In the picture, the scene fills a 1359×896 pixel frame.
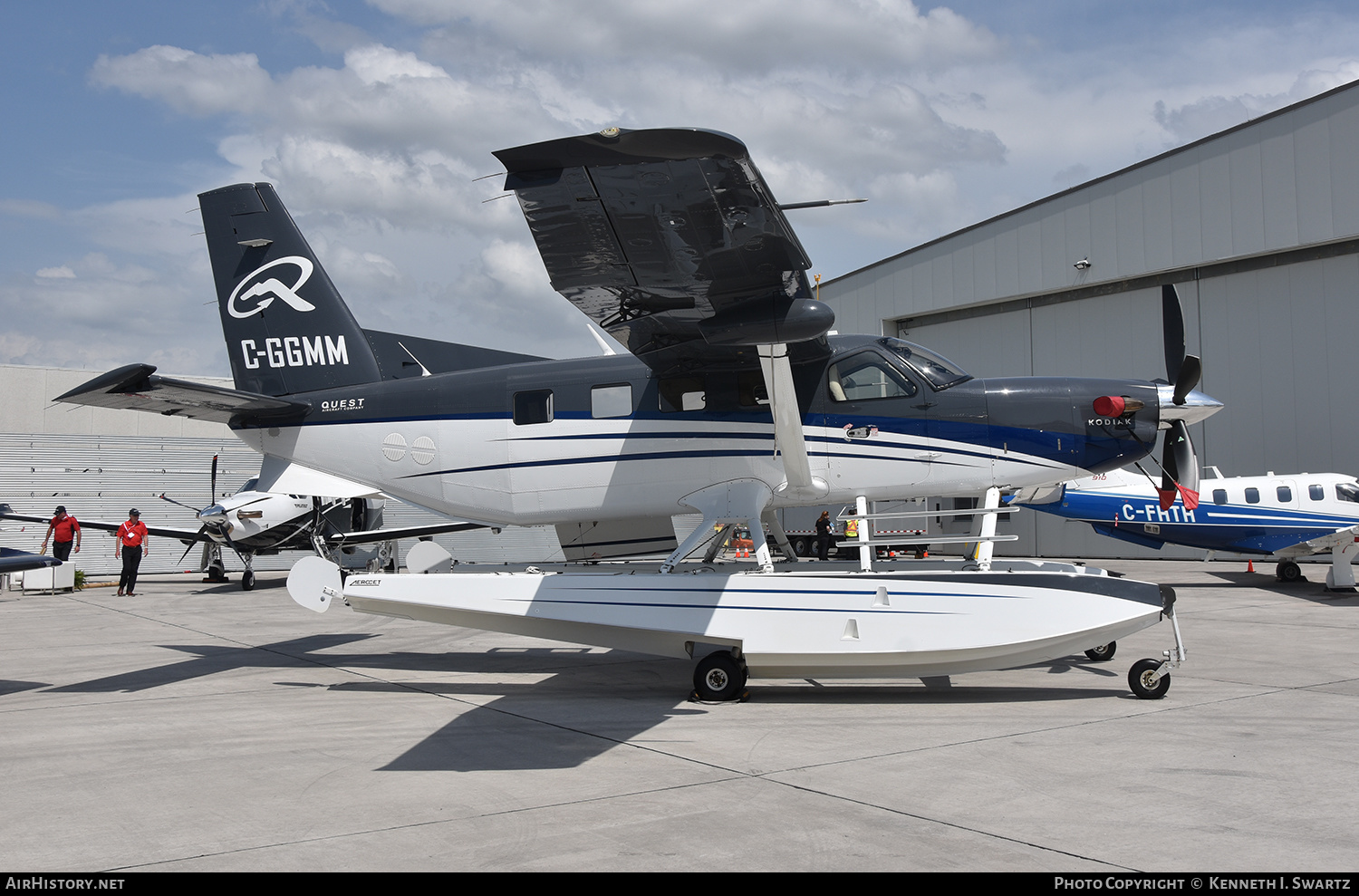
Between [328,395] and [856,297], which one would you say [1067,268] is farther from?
[328,395]

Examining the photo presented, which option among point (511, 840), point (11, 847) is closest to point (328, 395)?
point (11, 847)

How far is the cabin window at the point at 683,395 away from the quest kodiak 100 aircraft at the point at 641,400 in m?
0.02

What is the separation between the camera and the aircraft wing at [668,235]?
552 centimetres

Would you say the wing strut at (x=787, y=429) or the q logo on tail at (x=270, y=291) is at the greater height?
the q logo on tail at (x=270, y=291)

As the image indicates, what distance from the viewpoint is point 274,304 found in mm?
10125

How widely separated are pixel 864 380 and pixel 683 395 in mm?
1657

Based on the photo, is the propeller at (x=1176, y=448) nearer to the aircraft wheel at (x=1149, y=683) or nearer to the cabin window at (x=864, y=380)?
the aircraft wheel at (x=1149, y=683)

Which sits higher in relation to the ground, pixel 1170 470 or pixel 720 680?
pixel 1170 470

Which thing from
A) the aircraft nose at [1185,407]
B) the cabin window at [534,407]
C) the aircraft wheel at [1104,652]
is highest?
the cabin window at [534,407]

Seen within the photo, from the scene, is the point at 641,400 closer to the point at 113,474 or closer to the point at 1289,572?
→ the point at 1289,572

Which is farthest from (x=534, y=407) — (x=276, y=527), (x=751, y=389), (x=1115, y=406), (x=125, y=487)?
(x=125, y=487)

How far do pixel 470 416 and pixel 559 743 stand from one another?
3.79 m

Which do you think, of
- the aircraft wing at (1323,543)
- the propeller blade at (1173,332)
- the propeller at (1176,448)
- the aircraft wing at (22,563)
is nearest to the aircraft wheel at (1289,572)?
the aircraft wing at (1323,543)

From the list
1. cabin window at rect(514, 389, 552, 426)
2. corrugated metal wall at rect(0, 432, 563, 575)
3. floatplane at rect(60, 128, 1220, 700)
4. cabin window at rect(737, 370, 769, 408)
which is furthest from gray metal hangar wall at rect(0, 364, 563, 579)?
cabin window at rect(737, 370, 769, 408)
